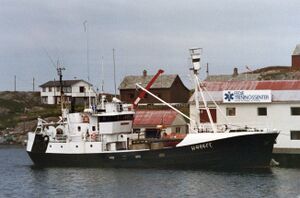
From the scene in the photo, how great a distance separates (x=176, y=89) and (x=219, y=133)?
46.2 m

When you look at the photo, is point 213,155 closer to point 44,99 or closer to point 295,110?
point 295,110

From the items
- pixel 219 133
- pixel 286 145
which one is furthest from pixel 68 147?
pixel 286 145

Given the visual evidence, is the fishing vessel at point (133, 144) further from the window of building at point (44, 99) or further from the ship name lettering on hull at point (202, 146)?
the window of building at point (44, 99)

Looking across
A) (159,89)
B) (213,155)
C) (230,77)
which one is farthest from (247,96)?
(230,77)

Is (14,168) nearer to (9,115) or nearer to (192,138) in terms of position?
(192,138)

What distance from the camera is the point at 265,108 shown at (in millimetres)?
62469

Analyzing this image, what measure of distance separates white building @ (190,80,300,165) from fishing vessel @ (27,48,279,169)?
2.23m

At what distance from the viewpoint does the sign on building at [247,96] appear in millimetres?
62188

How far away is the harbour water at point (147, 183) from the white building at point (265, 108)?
15.7 feet

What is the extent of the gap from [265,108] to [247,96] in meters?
2.06

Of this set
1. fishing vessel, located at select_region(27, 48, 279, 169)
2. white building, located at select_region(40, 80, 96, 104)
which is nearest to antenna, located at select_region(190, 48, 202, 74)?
fishing vessel, located at select_region(27, 48, 279, 169)

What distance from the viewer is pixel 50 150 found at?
206 ft

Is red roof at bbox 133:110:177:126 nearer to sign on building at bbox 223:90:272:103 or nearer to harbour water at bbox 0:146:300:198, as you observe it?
sign on building at bbox 223:90:272:103

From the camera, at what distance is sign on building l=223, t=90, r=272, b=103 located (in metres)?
62.2
